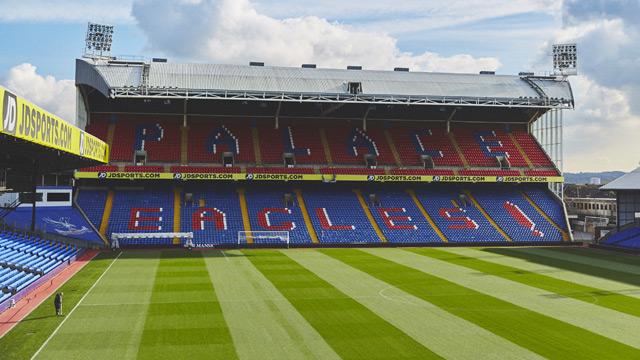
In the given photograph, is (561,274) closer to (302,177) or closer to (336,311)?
(336,311)

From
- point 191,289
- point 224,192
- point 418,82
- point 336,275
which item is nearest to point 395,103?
point 418,82

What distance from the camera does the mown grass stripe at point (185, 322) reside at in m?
19.1

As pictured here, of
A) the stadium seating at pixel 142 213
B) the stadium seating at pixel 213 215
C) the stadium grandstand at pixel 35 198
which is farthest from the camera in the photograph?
the stadium seating at pixel 213 215

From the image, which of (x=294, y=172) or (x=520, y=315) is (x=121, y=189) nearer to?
(x=294, y=172)

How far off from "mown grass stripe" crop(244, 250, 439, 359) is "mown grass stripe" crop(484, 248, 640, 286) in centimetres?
1689

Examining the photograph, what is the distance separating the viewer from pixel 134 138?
5662 cm

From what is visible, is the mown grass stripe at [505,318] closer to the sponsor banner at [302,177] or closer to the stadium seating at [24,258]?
the sponsor banner at [302,177]

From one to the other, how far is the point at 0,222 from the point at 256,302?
2219cm

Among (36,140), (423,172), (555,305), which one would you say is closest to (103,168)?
(423,172)

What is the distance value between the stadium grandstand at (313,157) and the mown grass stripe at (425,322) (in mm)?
18386

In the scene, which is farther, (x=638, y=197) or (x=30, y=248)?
(x=638, y=197)

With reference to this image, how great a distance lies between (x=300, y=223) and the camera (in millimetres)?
52000

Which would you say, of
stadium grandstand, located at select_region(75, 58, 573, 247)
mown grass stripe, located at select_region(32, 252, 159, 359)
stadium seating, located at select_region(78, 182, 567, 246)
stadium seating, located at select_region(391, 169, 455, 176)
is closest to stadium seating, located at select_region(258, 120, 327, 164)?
stadium grandstand, located at select_region(75, 58, 573, 247)

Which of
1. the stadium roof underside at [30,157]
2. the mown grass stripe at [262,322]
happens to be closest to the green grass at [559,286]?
the mown grass stripe at [262,322]
